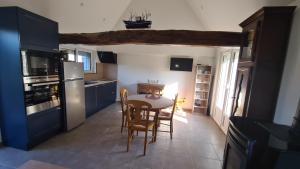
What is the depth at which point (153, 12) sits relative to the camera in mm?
4816

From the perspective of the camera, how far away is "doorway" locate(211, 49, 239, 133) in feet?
12.2

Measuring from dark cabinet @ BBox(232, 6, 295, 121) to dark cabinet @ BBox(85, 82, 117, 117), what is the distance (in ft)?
11.7

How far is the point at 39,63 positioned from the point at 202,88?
4770 mm

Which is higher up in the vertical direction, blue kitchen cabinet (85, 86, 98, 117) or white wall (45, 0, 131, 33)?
white wall (45, 0, 131, 33)

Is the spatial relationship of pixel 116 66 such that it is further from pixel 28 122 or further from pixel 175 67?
pixel 28 122

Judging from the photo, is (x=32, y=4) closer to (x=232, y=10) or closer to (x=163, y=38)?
(x=163, y=38)

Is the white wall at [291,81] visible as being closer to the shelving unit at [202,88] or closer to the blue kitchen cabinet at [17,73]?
the shelving unit at [202,88]

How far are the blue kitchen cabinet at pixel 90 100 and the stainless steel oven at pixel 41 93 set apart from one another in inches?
40.3

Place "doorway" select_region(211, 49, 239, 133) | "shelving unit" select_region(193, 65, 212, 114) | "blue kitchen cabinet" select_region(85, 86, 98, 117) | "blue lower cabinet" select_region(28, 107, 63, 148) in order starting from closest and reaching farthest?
"blue lower cabinet" select_region(28, 107, 63, 148), "doorway" select_region(211, 49, 239, 133), "blue kitchen cabinet" select_region(85, 86, 98, 117), "shelving unit" select_region(193, 65, 212, 114)

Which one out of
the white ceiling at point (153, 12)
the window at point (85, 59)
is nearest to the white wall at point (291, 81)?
the white ceiling at point (153, 12)

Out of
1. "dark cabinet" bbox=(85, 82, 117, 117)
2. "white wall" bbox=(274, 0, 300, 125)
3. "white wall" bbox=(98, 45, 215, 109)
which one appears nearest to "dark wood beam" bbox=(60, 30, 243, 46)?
"white wall" bbox=(274, 0, 300, 125)

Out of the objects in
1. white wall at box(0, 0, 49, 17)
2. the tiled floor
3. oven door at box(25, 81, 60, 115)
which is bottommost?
the tiled floor

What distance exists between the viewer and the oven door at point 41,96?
7.94 ft

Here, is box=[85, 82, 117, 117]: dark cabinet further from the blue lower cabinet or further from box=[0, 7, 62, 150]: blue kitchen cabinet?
box=[0, 7, 62, 150]: blue kitchen cabinet
